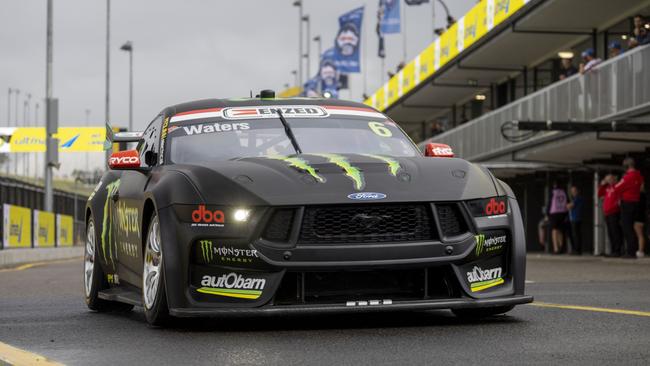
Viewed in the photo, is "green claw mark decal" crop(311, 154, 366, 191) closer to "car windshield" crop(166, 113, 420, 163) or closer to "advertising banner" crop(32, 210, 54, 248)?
"car windshield" crop(166, 113, 420, 163)

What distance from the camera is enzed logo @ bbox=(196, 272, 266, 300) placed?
7258 millimetres

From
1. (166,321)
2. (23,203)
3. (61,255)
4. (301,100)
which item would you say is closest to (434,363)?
(166,321)

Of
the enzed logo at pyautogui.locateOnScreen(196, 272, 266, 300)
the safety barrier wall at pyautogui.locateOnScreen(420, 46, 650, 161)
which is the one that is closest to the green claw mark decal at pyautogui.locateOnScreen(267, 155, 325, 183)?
the enzed logo at pyautogui.locateOnScreen(196, 272, 266, 300)

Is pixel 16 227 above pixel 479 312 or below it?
below

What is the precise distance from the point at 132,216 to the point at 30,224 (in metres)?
24.0

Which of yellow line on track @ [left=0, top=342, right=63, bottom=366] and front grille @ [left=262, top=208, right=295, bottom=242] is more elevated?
front grille @ [left=262, top=208, right=295, bottom=242]

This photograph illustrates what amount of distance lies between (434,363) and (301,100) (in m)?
3.83

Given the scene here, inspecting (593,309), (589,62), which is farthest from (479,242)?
(589,62)

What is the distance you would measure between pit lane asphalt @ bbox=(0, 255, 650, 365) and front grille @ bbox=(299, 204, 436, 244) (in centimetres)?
53

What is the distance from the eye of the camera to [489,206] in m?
7.65

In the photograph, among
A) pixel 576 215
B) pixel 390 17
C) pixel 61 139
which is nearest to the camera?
pixel 576 215

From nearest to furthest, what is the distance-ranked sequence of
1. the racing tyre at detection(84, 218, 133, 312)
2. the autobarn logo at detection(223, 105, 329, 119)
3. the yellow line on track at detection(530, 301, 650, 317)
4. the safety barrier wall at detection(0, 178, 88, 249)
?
1. the yellow line on track at detection(530, 301, 650, 317)
2. the autobarn logo at detection(223, 105, 329, 119)
3. the racing tyre at detection(84, 218, 133, 312)
4. the safety barrier wall at detection(0, 178, 88, 249)

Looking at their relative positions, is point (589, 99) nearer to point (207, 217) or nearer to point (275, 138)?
point (275, 138)

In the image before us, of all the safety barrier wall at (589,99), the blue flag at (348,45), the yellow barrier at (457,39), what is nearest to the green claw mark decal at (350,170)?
the safety barrier wall at (589,99)
